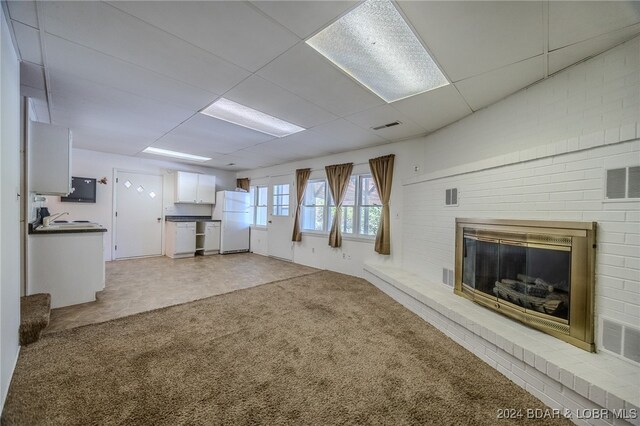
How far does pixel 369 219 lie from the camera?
4.55 meters

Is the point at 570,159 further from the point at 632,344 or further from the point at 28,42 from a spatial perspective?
the point at 28,42

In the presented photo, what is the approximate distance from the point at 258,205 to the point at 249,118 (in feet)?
12.8

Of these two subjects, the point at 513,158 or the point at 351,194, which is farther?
the point at 351,194

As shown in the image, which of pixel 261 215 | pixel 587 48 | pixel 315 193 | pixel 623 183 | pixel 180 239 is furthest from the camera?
pixel 261 215

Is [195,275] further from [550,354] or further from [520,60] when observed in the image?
[520,60]

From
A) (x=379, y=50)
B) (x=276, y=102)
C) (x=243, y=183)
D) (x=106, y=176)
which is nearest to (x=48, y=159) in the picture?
(x=276, y=102)

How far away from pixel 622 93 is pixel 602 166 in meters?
0.51

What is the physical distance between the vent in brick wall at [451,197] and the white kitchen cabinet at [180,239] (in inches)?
222

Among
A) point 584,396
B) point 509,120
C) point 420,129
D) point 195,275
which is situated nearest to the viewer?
point 584,396

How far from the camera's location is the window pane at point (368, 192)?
4491 mm

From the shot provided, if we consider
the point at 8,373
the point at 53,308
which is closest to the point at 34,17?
the point at 8,373

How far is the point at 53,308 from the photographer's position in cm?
274

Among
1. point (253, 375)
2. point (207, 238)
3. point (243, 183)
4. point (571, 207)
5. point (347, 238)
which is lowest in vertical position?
point (253, 375)

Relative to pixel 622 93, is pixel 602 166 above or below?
below
